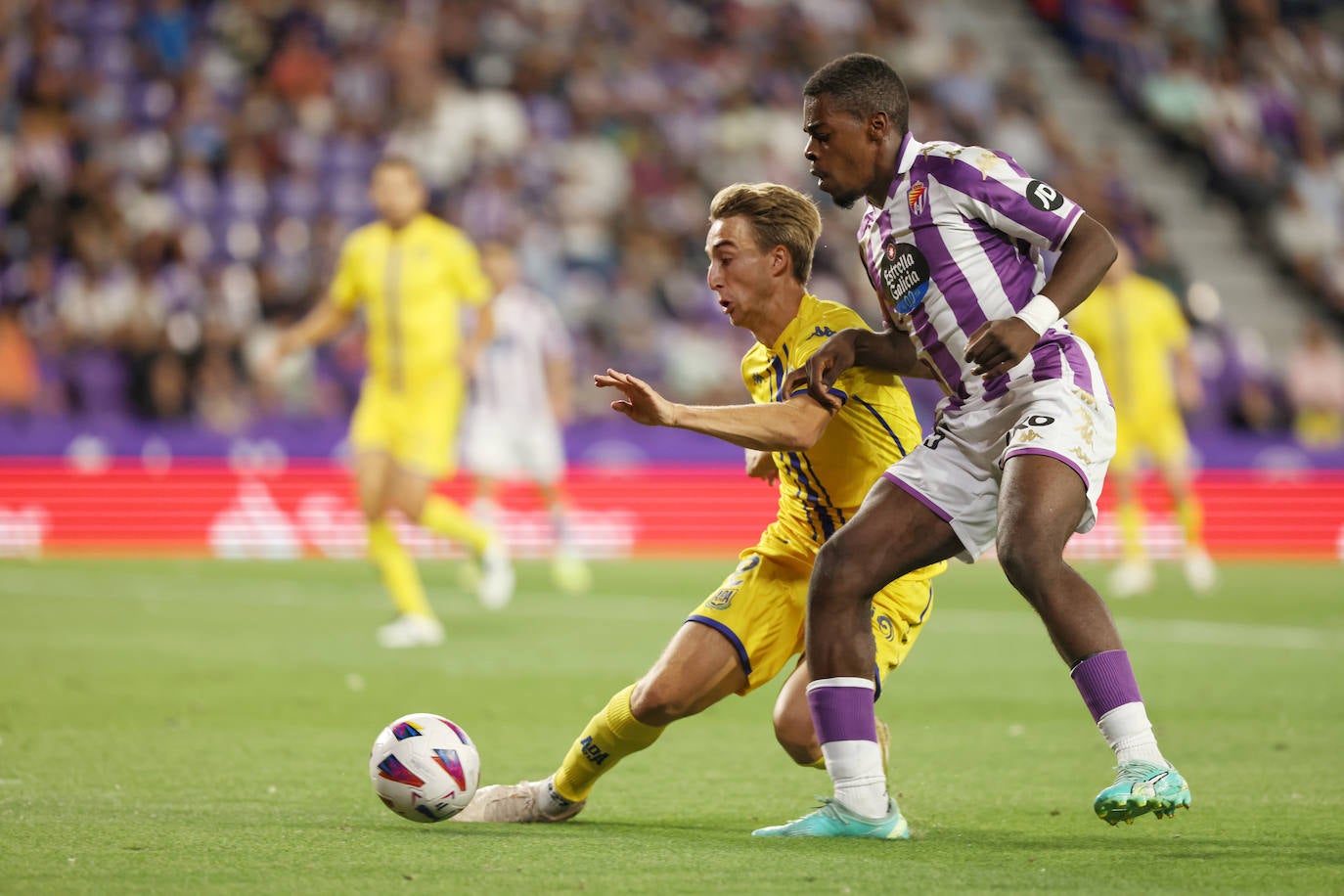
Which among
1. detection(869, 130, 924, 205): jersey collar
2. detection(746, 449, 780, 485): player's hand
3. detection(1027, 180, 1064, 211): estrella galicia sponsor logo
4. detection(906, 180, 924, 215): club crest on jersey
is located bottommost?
detection(746, 449, 780, 485): player's hand

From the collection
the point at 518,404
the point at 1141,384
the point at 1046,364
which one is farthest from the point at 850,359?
the point at 518,404

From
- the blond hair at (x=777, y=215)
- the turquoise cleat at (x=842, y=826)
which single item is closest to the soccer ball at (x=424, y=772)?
the turquoise cleat at (x=842, y=826)

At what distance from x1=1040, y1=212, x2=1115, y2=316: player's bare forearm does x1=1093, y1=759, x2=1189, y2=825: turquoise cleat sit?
1.22 metres

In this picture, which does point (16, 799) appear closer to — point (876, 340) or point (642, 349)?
point (876, 340)

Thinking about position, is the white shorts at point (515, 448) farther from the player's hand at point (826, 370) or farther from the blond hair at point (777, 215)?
the player's hand at point (826, 370)

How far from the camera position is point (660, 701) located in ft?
17.0

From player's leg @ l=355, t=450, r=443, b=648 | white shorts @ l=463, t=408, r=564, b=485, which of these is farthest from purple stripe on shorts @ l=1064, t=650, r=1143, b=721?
white shorts @ l=463, t=408, r=564, b=485

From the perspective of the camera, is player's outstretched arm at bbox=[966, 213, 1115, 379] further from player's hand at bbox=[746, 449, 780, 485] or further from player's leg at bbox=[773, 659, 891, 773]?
player's leg at bbox=[773, 659, 891, 773]

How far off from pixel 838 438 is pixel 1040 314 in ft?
2.73

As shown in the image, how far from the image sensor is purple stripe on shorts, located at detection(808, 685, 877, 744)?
16.0 ft

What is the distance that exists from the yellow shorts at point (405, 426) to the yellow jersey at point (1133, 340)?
6111mm

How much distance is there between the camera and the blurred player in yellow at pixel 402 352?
1055cm

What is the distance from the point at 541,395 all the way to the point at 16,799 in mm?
10821

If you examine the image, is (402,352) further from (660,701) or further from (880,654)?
(880,654)
